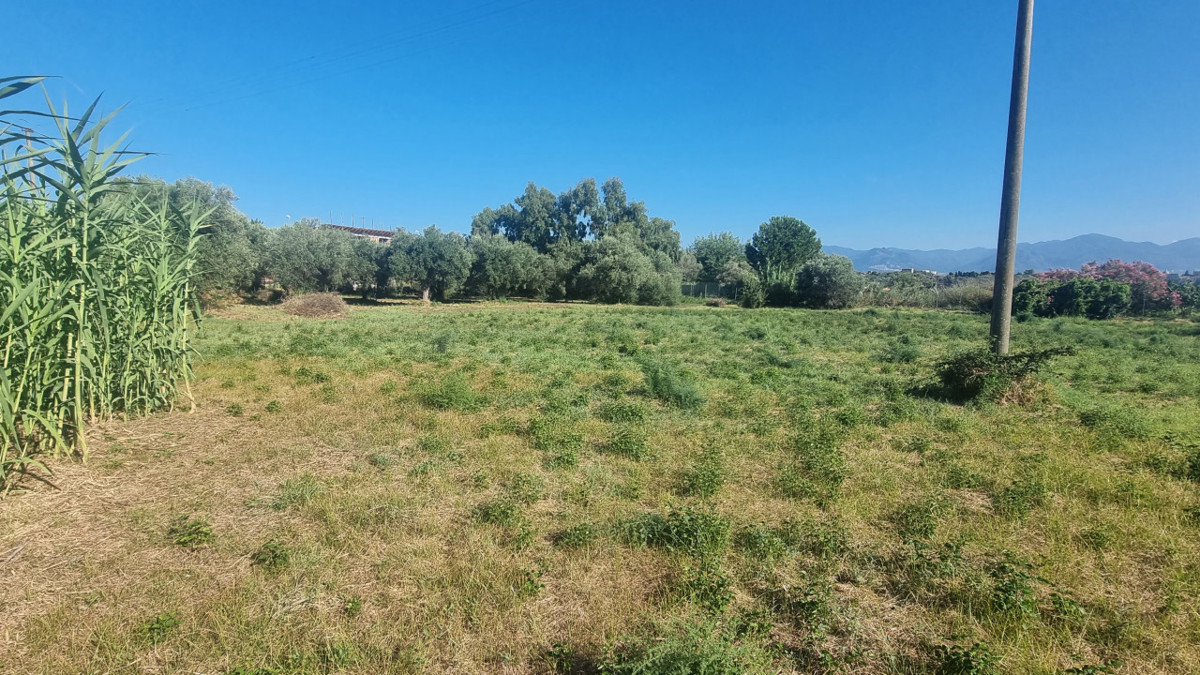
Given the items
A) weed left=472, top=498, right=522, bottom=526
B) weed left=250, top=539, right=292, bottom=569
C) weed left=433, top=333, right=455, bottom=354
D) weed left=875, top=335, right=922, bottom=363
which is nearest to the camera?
weed left=250, top=539, right=292, bottom=569

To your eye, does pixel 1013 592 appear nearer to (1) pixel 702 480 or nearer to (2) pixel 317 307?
(1) pixel 702 480

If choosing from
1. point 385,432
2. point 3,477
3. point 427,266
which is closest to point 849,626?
point 385,432

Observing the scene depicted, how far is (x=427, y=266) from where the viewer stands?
36.7 meters

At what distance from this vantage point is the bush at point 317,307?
980 inches

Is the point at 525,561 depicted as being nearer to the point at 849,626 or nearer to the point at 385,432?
the point at 849,626

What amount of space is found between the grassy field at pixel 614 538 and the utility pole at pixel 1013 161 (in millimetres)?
1460

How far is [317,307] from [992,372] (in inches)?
1011

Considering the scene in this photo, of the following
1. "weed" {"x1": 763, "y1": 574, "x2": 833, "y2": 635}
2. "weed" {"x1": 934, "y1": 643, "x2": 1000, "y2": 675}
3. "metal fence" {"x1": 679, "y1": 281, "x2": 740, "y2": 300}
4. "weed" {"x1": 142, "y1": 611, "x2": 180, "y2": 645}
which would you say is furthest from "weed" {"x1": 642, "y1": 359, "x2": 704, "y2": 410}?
"metal fence" {"x1": 679, "y1": 281, "x2": 740, "y2": 300}

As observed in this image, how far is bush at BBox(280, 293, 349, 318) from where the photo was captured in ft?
81.7

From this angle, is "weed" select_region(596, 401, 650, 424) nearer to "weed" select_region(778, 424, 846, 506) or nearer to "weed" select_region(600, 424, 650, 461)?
"weed" select_region(600, 424, 650, 461)

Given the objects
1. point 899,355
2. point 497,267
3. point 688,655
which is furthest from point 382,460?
point 497,267

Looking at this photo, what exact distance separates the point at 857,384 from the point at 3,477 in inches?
421

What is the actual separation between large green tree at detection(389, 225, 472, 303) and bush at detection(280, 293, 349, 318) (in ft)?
33.3

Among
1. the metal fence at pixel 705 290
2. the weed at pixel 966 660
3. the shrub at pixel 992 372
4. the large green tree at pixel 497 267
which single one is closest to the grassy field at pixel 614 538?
the weed at pixel 966 660
